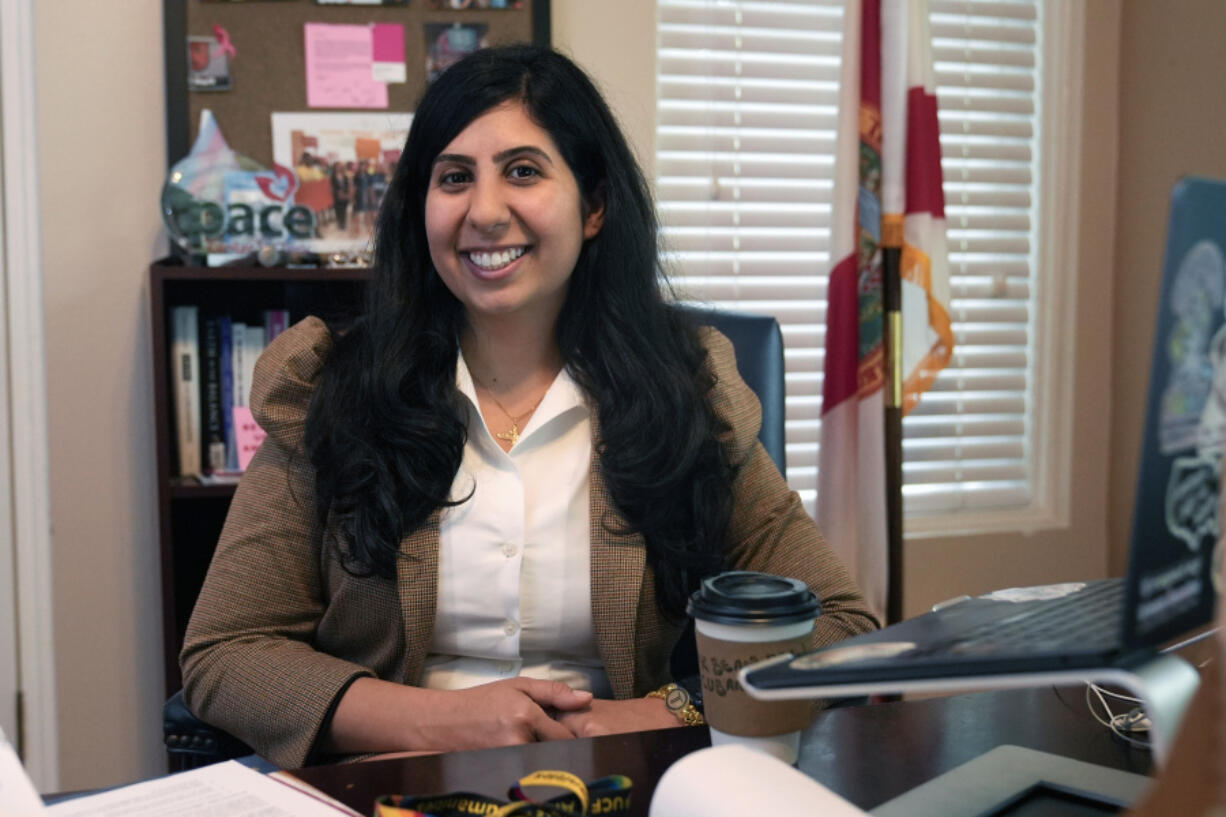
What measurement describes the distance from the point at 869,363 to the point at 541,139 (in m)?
1.20

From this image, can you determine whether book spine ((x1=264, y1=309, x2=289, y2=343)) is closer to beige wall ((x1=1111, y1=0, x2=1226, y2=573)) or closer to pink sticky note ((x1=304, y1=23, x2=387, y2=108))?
pink sticky note ((x1=304, y1=23, x2=387, y2=108))

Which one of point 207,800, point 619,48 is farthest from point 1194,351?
point 619,48

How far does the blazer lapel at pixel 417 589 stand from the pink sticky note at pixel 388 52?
4.39ft

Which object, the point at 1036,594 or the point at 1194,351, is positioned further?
the point at 1036,594

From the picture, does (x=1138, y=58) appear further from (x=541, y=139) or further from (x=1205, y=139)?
(x=541, y=139)

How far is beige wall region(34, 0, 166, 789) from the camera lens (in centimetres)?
230

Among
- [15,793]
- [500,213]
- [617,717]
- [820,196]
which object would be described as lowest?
[617,717]

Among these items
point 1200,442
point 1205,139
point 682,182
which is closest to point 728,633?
point 1200,442

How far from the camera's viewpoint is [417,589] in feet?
4.50

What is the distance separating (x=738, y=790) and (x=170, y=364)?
1739 mm

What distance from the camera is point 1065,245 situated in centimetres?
296

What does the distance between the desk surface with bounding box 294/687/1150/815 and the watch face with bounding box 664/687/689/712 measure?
0.22m

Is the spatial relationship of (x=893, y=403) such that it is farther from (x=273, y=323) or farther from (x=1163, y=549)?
(x=1163, y=549)

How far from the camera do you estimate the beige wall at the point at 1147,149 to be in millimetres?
2654
